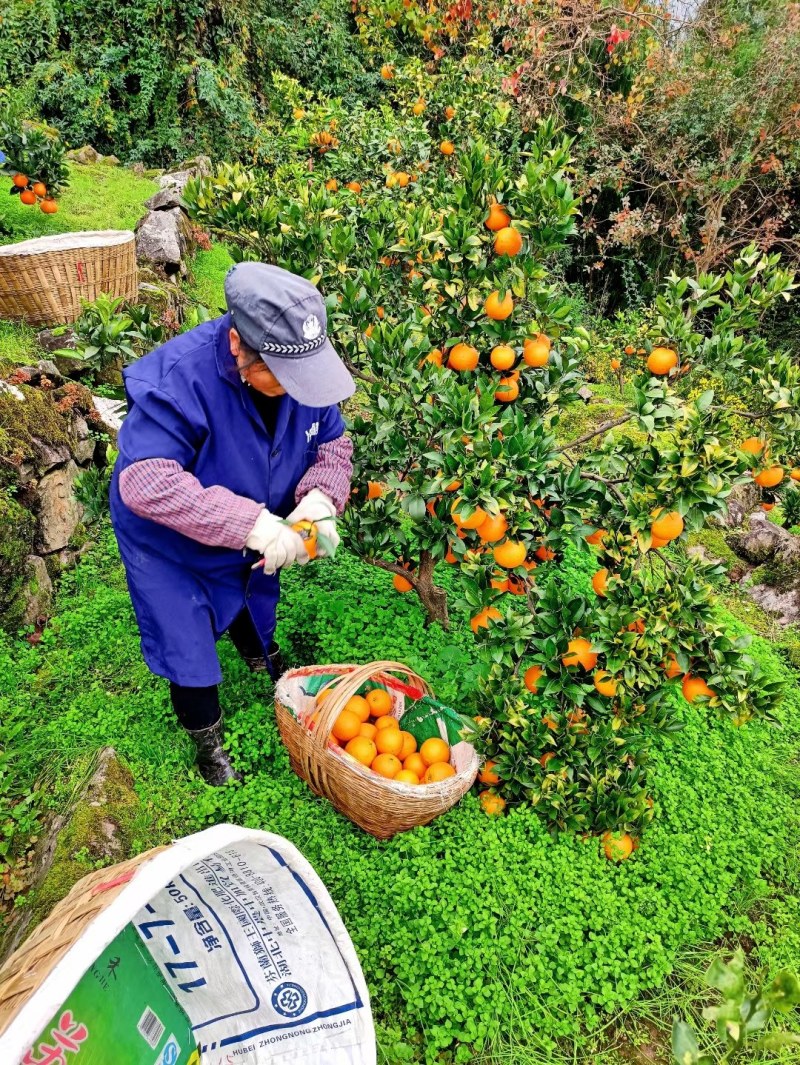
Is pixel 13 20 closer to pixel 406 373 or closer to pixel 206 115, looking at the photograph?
pixel 206 115

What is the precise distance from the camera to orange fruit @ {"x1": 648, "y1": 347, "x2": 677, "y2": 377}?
2406mm

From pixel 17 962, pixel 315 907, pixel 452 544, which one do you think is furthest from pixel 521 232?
pixel 17 962

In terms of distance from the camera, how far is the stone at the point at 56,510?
Answer: 3.57m

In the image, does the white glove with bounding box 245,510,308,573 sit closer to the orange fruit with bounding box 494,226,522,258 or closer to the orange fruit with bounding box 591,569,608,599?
the orange fruit with bounding box 591,569,608,599

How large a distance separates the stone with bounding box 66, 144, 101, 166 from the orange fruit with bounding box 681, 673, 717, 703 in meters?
10.7

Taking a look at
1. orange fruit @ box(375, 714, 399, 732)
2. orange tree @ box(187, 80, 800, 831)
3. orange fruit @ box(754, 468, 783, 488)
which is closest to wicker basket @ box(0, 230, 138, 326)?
orange tree @ box(187, 80, 800, 831)

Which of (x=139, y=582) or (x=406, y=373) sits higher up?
(x=406, y=373)

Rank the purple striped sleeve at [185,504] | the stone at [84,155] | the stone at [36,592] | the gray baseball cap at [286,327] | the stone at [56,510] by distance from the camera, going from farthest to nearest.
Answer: the stone at [84,155] → the stone at [56,510] → the stone at [36,592] → the purple striped sleeve at [185,504] → the gray baseball cap at [286,327]

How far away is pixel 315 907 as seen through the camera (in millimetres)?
1870

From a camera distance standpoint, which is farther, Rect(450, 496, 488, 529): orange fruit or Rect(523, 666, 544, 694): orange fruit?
Rect(523, 666, 544, 694): orange fruit

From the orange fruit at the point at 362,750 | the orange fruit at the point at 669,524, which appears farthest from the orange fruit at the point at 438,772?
the orange fruit at the point at 669,524

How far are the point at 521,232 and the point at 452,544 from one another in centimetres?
117

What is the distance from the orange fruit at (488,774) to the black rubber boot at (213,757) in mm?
1009

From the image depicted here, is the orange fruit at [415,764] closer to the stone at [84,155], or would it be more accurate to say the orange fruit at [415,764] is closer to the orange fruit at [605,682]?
the orange fruit at [605,682]
